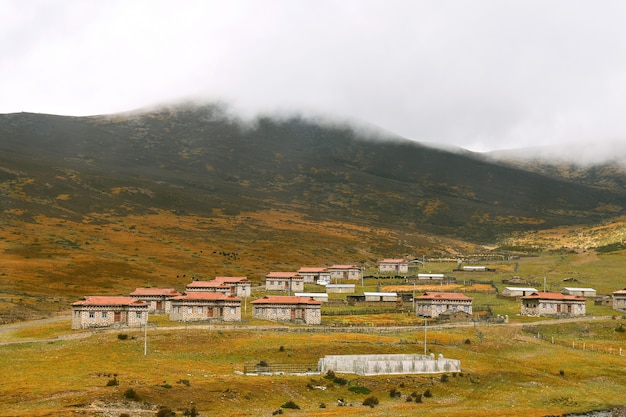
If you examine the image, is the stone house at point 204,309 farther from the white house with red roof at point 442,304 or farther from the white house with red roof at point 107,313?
the white house with red roof at point 442,304

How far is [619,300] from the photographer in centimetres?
11862

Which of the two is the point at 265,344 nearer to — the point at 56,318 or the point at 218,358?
the point at 218,358

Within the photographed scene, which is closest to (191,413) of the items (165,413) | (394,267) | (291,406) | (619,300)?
(165,413)

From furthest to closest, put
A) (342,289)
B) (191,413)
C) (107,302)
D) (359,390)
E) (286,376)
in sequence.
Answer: (342,289) < (107,302) < (286,376) < (359,390) < (191,413)

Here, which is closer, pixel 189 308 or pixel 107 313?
pixel 107 313

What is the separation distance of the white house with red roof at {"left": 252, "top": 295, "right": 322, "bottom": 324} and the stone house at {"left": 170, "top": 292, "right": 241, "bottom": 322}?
542cm

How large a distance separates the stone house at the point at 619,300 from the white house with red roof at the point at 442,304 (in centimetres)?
2734

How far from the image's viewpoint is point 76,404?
5566 centimetres

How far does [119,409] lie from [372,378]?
27.9 meters

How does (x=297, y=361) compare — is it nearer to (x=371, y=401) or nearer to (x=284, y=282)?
(x=371, y=401)

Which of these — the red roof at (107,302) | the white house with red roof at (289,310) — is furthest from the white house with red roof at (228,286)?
the red roof at (107,302)

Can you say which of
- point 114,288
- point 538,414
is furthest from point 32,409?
point 114,288

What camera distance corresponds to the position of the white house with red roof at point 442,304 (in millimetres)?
112550

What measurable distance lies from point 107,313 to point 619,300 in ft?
279
